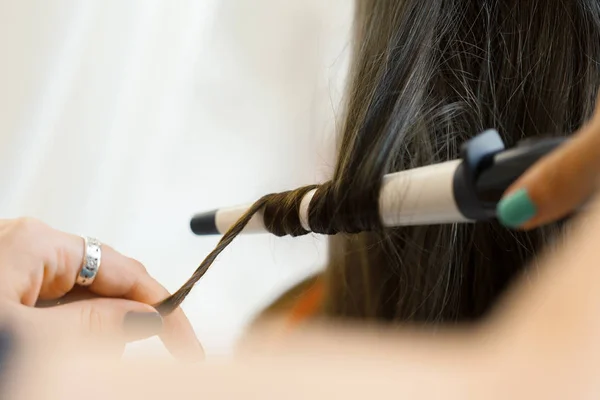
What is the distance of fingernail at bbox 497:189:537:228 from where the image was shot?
222mm

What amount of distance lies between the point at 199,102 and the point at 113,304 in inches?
20.2

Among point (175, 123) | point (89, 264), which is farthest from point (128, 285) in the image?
point (175, 123)

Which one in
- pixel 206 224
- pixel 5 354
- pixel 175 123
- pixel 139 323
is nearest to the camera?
pixel 5 354

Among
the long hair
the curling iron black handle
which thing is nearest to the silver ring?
the long hair

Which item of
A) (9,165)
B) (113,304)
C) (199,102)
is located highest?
(199,102)

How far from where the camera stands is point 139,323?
1.61 feet

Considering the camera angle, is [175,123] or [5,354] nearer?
[5,354]

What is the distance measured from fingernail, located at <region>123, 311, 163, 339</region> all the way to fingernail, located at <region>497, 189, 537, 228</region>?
0.36 metres

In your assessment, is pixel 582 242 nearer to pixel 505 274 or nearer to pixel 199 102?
pixel 505 274

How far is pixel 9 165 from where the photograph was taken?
2.60 feet

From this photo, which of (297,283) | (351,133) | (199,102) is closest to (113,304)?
(351,133)

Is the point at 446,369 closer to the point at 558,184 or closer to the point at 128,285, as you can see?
the point at 558,184

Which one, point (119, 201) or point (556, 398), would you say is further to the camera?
point (119, 201)

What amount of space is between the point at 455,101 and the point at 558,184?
0.79 feet
